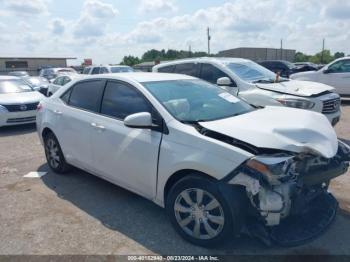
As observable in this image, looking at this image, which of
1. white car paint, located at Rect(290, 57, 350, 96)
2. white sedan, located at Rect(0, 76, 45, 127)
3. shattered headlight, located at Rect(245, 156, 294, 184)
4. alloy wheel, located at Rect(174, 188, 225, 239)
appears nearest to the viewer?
shattered headlight, located at Rect(245, 156, 294, 184)

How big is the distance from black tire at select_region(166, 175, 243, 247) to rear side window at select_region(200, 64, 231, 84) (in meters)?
4.49

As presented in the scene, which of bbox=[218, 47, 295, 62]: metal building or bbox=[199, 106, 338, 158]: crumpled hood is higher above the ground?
bbox=[218, 47, 295, 62]: metal building

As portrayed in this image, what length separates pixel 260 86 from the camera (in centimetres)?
688

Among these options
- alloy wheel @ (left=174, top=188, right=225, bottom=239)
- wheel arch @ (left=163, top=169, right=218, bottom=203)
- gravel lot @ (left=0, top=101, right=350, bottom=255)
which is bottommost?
gravel lot @ (left=0, top=101, right=350, bottom=255)

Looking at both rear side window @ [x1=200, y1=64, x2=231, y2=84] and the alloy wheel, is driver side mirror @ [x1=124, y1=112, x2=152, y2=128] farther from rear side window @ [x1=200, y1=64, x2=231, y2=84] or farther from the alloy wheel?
rear side window @ [x1=200, y1=64, x2=231, y2=84]

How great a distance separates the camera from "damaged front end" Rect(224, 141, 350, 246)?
9.37ft

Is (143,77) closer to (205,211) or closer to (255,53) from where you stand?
(205,211)

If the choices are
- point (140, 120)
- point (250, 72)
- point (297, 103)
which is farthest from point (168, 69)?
point (140, 120)

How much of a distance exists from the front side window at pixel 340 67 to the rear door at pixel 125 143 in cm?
1031

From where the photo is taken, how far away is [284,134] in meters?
3.12

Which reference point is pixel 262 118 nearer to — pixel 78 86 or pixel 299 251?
pixel 299 251

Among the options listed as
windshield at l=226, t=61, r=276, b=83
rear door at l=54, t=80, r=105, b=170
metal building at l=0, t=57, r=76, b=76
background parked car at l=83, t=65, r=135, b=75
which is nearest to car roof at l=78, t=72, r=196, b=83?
rear door at l=54, t=80, r=105, b=170

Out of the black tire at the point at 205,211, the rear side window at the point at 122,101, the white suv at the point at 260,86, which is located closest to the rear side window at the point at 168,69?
the white suv at the point at 260,86

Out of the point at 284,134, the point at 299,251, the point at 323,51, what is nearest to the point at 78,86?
the point at 284,134
